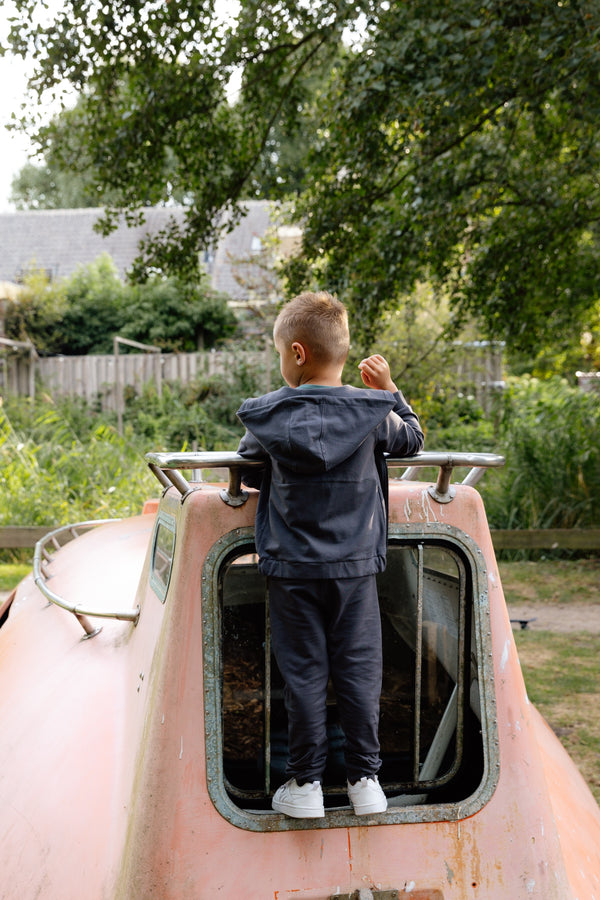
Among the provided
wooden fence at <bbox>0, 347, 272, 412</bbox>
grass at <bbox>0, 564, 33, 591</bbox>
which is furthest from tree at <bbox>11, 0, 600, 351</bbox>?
wooden fence at <bbox>0, 347, 272, 412</bbox>

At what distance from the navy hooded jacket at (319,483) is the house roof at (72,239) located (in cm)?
3133

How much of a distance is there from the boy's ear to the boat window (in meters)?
0.51

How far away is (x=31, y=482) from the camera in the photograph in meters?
9.24

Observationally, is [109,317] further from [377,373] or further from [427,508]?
[427,508]

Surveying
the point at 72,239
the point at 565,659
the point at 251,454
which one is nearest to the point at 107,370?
the point at 565,659

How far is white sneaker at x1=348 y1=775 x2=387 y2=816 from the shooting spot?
5.82 feet

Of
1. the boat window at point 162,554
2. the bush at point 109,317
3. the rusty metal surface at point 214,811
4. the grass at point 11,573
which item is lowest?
the grass at point 11,573

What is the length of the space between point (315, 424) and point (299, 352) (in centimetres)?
30

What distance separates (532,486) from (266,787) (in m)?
8.16

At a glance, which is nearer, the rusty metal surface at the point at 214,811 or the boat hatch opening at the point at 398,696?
the rusty metal surface at the point at 214,811

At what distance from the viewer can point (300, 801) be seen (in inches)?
69.4

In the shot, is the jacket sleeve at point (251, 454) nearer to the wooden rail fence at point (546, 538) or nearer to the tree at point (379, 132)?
the tree at point (379, 132)

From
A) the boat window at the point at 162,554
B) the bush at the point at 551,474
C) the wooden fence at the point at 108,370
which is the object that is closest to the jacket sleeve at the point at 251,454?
the boat window at the point at 162,554

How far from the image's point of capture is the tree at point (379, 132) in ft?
18.8
